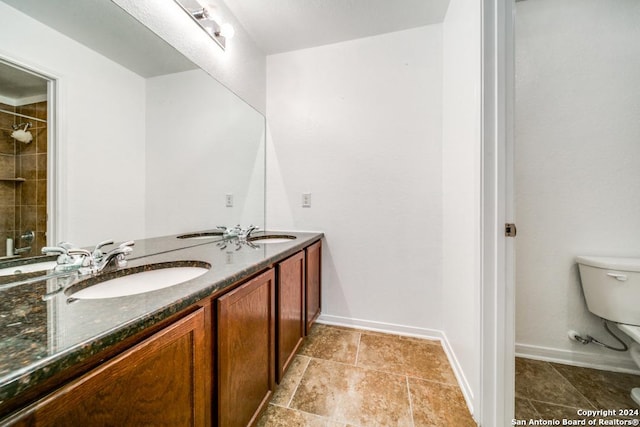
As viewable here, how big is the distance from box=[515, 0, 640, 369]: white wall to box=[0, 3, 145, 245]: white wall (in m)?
2.12

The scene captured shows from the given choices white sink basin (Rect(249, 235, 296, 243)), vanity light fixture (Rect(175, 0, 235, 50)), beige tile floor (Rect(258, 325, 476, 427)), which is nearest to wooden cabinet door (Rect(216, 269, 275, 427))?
beige tile floor (Rect(258, 325, 476, 427))

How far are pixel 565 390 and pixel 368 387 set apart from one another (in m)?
1.05

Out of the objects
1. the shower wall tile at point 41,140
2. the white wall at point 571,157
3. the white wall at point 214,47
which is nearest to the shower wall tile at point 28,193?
the shower wall tile at point 41,140

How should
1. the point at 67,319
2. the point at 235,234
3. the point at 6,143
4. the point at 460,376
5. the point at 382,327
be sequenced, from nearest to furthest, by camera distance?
the point at 67,319, the point at 6,143, the point at 460,376, the point at 235,234, the point at 382,327

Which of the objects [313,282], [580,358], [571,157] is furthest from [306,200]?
[580,358]

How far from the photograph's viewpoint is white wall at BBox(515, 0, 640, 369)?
4.33ft

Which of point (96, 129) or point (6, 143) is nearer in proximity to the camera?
point (6, 143)

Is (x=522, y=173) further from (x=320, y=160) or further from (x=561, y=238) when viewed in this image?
(x=320, y=160)

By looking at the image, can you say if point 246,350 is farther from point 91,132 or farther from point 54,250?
point 91,132

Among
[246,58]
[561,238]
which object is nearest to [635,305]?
[561,238]

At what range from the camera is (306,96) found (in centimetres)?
191

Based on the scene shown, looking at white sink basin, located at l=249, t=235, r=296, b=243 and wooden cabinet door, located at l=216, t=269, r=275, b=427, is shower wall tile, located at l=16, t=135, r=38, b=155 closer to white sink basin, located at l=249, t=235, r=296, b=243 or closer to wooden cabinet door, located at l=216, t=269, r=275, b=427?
wooden cabinet door, located at l=216, t=269, r=275, b=427

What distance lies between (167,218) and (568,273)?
7.76 feet

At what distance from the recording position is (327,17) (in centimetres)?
158
